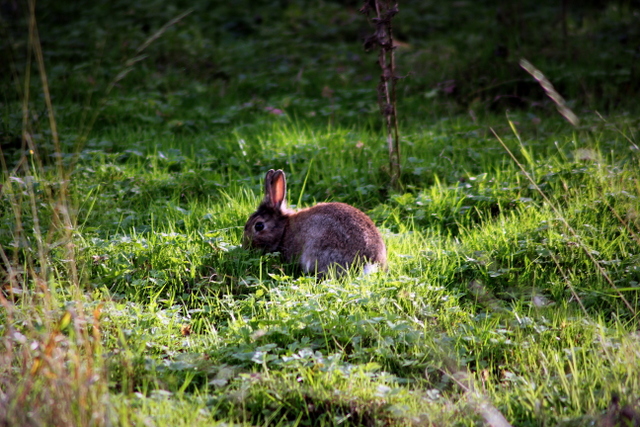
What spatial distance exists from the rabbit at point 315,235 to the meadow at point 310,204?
141 millimetres

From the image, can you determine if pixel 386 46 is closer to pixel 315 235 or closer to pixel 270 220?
pixel 270 220

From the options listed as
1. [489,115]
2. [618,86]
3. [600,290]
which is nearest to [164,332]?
[600,290]

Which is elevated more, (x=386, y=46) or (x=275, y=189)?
(x=386, y=46)

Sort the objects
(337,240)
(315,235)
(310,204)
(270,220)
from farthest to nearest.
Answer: (310,204), (270,220), (315,235), (337,240)

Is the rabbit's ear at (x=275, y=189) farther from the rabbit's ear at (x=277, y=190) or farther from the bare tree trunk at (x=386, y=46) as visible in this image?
the bare tree trunk at (x=386, y=46)

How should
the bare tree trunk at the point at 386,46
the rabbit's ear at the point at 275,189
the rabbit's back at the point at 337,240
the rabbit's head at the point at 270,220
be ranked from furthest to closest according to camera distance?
the bare tree trunk at the point at 386,46
the rabbit's ear at the point at 275,189
the rabbit's head at the point at 270,220
the rabbit's back at the point at 337,240

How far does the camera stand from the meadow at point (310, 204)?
302 cm

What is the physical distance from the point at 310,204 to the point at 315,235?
4.53ft

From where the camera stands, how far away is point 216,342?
3.60 metres

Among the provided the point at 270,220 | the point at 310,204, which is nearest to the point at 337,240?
the point at 270,220

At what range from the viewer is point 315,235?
4648mm

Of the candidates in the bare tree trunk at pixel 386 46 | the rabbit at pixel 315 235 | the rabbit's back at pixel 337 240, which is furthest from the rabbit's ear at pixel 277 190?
the bare tree trunk at pixel 386 46

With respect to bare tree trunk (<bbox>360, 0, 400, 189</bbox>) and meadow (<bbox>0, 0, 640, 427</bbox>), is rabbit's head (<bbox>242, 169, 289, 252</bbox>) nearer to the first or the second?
meadow (<bbox>0, 0, 640, 427</bbox>)

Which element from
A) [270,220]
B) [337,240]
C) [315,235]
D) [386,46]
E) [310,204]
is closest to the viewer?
[337,240]
